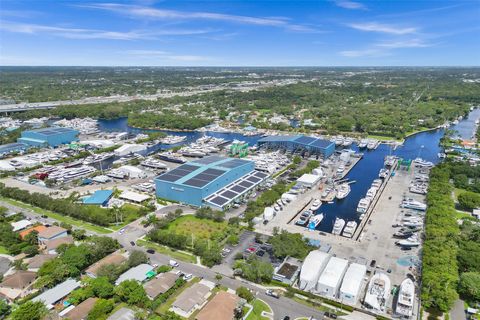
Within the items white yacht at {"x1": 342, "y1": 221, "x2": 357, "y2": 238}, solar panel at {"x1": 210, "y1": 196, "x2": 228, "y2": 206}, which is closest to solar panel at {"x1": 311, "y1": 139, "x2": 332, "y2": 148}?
white yacht at {"x1": 342, "y1": 221, "x2": 357, "y2": 238}

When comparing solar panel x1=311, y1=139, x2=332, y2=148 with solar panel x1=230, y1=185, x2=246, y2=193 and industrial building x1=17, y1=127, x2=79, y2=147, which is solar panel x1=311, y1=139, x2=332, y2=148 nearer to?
solar panel x1=230, y1=185, x2=246, y2=193

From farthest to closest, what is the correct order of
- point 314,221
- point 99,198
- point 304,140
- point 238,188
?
1. point 304,140
2. point 238,188
3. point 99,198
4. point 314,221

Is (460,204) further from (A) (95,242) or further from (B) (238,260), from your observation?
(A) (95,242)

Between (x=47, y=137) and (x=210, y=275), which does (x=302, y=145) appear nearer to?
(x=210, y=275)

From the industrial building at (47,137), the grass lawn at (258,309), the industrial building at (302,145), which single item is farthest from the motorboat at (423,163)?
the industrial building at (47,137)

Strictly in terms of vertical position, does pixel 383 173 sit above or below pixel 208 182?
below

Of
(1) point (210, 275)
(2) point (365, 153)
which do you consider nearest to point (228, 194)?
(1) point (210, 275)

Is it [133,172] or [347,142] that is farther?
[347,142]

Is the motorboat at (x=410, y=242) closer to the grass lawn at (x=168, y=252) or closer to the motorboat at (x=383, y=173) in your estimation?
the motorboat at (x=383, y=173)
